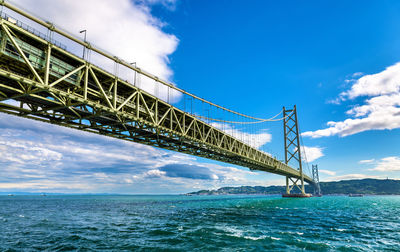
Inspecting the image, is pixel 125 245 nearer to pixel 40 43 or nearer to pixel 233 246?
pixel 233 246

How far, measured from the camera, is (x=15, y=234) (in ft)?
59.7

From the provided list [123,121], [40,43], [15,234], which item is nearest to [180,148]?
[123,121]

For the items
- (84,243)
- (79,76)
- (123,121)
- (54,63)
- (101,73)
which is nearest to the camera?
(84,243)

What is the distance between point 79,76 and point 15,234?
536 inches

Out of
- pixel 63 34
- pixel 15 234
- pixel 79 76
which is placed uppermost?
pixel 63 34

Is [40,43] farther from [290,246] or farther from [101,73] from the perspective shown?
[290,246]

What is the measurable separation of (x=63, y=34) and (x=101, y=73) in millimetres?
3764

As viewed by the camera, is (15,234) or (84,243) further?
(15,234)

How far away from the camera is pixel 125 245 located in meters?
13.6

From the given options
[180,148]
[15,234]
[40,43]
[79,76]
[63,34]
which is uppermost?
[63,34]

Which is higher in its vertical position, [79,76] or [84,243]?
[79,76]

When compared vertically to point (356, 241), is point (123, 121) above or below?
above

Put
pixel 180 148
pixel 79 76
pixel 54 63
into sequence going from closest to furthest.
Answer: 1. pixel 54 63
2. pixel 79 76
3. pixel 180 148

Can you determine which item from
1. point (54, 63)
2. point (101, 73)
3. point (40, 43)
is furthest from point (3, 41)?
point (101, 73)
